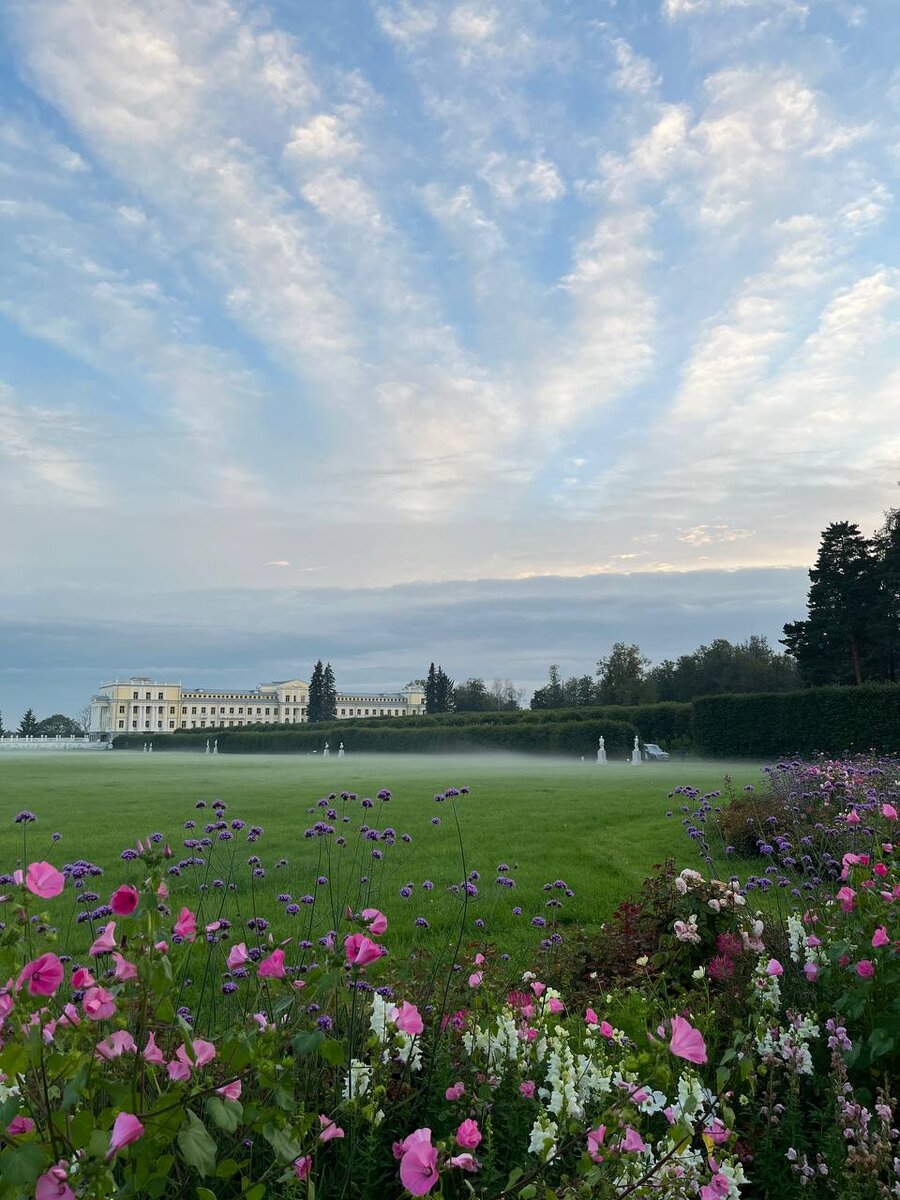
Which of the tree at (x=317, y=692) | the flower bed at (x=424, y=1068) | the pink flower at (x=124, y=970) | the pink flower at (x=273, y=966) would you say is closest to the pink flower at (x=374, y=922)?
the flower bed at (x=424, y=1068)

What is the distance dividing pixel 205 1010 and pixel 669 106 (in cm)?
1111

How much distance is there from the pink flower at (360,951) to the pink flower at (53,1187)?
59 cm

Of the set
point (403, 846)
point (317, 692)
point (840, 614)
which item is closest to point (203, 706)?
point (317, 692)

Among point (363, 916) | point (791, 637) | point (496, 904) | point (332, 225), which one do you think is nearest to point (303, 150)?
point (332, 225)

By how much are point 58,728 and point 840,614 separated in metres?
124

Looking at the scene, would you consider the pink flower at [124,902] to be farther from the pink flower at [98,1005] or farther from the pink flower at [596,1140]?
the pink flower at [596,1140]

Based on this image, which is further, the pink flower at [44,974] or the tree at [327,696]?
the tree at [327,696]

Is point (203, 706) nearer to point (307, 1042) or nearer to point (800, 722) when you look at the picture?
point (800, 722)

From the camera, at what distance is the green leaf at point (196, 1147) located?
1289mm

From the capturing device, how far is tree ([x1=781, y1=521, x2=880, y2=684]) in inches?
1815

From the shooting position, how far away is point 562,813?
1430cm

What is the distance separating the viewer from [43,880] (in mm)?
1679

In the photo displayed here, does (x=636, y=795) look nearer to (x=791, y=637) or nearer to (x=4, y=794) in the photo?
(x=4, y=794)

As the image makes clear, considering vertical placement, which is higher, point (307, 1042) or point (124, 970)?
point (124, 970)
